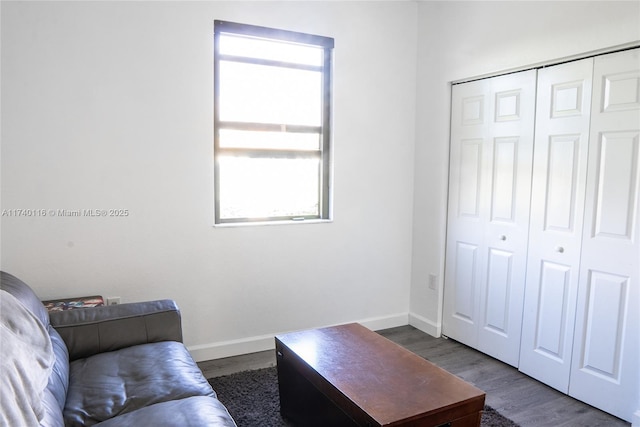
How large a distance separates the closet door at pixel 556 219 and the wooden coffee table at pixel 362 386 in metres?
1.15

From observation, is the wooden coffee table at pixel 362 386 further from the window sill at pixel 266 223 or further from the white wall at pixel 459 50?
the white wall at pixel 459 50

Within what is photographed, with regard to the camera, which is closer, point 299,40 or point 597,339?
point 597,339

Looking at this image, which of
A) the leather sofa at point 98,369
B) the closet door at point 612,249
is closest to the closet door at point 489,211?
the closet door at point 612,249

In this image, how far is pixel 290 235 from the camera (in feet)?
Result: 10.4

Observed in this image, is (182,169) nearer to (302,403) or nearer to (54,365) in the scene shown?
(54,365)

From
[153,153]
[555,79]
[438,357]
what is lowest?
[438,357]

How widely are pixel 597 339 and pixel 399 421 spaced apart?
1533mm

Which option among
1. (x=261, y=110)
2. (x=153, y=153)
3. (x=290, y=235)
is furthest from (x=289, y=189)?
(x=153, y=153)

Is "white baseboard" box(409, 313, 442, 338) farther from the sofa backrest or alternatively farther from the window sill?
the sofa backrest

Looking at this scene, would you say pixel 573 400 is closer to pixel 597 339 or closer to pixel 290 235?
pixel 597 339

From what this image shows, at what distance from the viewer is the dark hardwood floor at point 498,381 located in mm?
2316

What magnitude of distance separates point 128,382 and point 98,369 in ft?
0.69

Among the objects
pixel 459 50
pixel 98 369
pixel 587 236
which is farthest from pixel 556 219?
pixel 98 369

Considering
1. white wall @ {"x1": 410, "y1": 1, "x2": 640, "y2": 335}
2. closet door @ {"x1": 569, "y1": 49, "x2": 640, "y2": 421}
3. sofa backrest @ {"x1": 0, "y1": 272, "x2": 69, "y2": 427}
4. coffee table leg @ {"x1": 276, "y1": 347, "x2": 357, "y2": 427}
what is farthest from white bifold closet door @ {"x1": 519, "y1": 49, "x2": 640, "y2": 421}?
sofa backrest @ {"x1": 0, "y1": 272, "x2": 69, "y2": 427}
